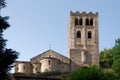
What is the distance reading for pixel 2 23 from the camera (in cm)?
2595

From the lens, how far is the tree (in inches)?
1011

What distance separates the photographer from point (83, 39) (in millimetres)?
93375

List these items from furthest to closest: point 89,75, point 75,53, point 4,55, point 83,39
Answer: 1. point 83,39
2. point 75,53
3. point 89,75
4. point 4,55

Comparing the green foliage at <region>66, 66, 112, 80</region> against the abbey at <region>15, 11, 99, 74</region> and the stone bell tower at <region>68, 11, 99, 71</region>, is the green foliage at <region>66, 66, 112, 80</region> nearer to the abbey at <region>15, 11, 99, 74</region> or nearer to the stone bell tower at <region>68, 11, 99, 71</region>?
the abbey at <region>15, 11, 99, 74</region>

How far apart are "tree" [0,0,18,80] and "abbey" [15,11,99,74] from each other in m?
61.7

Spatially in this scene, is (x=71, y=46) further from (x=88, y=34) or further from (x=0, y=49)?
(x=0, y=49)

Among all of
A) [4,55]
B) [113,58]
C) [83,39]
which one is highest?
[83,39]

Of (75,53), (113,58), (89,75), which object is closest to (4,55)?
(89,75)

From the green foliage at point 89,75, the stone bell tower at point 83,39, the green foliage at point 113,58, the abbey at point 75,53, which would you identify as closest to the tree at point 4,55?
the green foliage at point 89,75

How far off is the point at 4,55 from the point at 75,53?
66.4 meters

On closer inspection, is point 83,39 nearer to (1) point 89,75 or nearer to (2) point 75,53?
(2) point 75,53

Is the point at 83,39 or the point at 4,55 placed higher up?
the point at 83,39

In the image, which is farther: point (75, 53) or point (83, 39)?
point (83, 39)

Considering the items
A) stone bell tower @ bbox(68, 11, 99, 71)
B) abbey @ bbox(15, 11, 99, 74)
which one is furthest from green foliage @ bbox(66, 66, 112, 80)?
stone bell tower @ bbox(68, 11, 99, 71)
